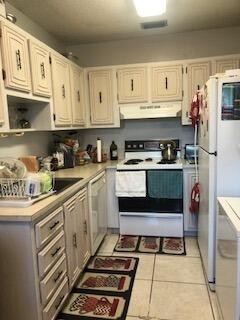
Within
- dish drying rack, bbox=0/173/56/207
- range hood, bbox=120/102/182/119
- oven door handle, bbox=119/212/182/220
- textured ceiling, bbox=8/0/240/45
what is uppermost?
textured ceiling, bbox=8/0/240/45

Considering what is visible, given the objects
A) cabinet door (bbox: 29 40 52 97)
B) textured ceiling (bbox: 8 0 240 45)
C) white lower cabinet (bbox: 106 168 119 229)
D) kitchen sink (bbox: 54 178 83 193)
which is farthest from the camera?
white lower cabinet (bbox: 106 168 119 229)

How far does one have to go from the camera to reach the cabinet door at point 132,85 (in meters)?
3.17

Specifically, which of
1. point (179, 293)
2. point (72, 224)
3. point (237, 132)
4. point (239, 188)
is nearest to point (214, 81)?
point (237, 132)

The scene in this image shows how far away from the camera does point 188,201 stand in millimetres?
2895

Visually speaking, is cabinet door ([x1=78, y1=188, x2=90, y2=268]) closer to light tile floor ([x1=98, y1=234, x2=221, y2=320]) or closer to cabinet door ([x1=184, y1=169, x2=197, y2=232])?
light tile floor ([x1=98, y1=234, x2=221, y2=320])

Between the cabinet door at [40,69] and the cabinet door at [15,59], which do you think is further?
the cabinet door at [40,69]

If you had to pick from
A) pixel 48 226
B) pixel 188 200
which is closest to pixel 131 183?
pixel 188 200

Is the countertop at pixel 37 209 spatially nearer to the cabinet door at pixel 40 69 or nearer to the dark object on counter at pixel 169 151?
the cabinet door at pixel 40 69

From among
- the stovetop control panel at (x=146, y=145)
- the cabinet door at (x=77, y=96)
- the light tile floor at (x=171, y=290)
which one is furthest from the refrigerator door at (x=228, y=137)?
the cabinet door at (x=77, y=96)

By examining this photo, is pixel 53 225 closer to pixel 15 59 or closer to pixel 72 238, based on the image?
pixel 72 238

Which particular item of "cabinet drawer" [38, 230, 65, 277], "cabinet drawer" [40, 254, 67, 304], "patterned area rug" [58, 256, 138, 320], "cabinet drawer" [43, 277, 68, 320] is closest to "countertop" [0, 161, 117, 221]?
"cabinet drawer" [38, 230, 65, 277]

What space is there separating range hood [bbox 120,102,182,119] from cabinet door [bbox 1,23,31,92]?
4.81ft

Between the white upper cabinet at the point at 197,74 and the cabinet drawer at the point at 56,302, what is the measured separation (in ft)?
8.07

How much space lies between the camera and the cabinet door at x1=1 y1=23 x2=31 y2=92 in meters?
1.69
